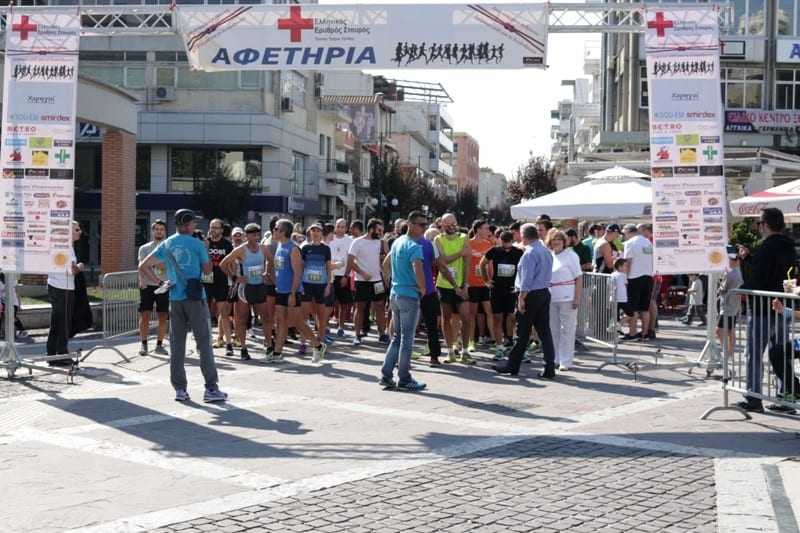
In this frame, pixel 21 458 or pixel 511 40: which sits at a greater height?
pixel 511 40

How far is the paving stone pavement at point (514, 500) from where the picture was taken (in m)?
5.84

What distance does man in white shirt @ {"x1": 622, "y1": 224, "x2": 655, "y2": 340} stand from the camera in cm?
1662

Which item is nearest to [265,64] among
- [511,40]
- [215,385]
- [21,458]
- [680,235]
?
[511,40]

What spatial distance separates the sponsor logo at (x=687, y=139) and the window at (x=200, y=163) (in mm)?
39813

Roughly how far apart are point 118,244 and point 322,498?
20.7 meters

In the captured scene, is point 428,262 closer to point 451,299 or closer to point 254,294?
point 451,299

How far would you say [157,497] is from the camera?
643cm

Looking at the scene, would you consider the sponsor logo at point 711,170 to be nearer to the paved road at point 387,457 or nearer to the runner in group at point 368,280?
the paved road at point 387,457

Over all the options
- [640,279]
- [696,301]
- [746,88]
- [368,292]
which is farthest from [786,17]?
[368,292]

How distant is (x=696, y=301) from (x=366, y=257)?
7.32 meters

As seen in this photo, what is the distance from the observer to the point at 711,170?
1133cm

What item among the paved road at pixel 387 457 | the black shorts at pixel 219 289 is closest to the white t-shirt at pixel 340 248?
the black shorts at pixel 219 289

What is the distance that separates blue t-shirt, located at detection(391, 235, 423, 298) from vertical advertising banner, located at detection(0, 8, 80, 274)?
388 centimetres

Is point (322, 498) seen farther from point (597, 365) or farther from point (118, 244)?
point (118, 244)
